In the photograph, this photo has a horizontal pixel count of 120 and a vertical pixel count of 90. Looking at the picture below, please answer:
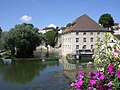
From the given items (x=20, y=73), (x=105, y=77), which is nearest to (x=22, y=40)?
(x=20, y=73)

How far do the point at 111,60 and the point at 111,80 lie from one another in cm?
67

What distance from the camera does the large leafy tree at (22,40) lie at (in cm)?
5122

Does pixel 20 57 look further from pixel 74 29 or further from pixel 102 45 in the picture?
pixel 102 45

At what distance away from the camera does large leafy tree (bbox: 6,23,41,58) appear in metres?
51.2

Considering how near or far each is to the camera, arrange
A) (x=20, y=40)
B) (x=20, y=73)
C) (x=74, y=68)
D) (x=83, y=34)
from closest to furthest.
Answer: (x=20, y=73) < (x=74, y=68) < (x=20, y=40) < (x=83, y=34)

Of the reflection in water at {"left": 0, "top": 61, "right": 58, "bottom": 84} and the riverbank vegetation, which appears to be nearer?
the reflection in water at {"left": 0, "top": 61, "right": 58, "bottom": 84}

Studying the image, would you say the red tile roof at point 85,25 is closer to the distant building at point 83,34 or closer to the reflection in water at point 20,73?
the distant building at point 83,34

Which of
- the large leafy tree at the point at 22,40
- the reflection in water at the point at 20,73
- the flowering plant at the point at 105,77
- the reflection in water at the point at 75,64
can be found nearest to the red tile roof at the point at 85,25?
the large leafy tree at the point at 22,40

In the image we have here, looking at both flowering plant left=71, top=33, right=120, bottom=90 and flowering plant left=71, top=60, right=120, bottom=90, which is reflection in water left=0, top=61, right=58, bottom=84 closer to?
flowering plant left=71, top=33, right=120, bottom=90

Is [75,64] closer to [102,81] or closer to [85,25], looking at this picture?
[85,25]

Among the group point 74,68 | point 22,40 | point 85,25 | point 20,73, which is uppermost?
point 85,25

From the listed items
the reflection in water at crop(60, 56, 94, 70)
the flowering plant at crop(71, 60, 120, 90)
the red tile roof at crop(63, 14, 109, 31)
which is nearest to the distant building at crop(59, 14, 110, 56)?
the red tile roof at crop(63, 14, 109, 31)

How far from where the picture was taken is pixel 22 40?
51.0 m

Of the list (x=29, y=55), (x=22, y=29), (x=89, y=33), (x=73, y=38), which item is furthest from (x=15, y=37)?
(x=89, y=33)
